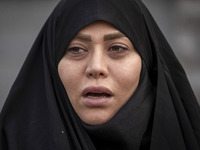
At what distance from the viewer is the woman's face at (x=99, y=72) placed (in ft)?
6.36

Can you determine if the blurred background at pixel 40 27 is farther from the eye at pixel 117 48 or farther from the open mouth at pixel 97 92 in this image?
the open mouth at pixel 97 92

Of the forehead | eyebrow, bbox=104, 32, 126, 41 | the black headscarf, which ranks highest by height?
the forehead

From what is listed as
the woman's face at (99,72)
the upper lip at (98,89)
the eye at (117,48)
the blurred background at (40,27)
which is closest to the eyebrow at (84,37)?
the woman's face at (99,72)

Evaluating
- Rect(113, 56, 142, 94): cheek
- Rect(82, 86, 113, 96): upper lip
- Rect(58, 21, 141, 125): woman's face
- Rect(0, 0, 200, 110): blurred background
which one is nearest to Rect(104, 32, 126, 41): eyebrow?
Rect(58, 21, 141, 125): woman's face

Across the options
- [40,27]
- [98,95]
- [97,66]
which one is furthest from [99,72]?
[40,27]

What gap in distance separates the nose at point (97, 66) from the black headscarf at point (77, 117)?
20 centimetres

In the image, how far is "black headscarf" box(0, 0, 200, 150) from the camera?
6.44ft

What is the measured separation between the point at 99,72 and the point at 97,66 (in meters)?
0.04

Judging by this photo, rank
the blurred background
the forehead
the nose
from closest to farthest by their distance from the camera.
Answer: the nose, the forehead, the blurred background

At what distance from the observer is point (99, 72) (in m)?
1.90

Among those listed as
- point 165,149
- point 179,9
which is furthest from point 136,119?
point 179,9

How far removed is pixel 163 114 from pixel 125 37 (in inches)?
20.8

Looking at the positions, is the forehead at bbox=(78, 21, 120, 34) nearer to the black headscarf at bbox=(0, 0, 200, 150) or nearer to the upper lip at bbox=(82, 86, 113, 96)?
the black headscarf at bbox=(0, 0, 200, 150)

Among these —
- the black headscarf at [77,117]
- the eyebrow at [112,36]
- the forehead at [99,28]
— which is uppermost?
the forehead at [99,28]
